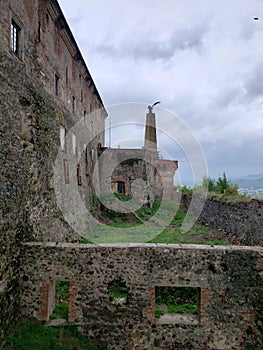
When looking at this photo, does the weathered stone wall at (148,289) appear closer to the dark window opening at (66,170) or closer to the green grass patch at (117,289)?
the green grass patch at (117,289)

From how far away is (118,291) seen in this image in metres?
8.32

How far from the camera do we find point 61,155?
42.0ft

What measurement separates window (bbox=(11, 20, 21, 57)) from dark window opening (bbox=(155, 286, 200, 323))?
27.8 ft

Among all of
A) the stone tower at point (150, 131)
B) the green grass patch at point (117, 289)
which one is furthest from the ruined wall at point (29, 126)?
the stone tower at point (150, 131)

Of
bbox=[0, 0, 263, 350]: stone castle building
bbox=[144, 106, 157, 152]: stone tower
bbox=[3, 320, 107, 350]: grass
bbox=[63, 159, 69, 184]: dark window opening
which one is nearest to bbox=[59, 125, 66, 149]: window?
bbox=[63, 159, 69, 184]: dark window opening

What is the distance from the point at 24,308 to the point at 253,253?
6049mm

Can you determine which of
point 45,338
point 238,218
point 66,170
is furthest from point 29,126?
point 238,218

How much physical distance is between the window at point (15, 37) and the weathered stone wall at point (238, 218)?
Answer: 10939 millimetres

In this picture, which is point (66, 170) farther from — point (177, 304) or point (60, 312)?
point (177, 304)

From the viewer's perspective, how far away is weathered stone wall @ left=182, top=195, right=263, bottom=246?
13.2 m

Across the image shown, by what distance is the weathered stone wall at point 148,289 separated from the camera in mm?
7645

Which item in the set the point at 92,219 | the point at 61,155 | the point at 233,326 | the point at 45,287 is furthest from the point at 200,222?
the point at 45,287

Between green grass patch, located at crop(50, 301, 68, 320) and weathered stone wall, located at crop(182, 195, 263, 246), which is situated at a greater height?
weathered stone wall, located at crop(182, 195, 263, 246)

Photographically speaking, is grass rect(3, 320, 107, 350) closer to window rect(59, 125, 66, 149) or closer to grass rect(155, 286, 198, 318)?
grass rect(155, 286, 198, 318)
